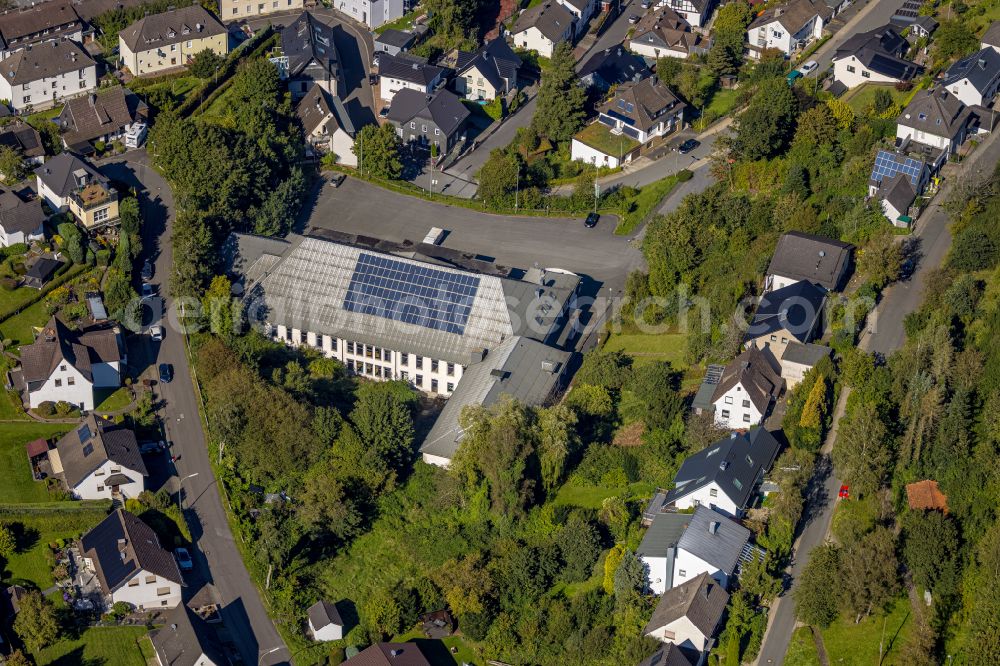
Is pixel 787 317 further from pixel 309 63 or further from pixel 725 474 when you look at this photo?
pixel 309 63

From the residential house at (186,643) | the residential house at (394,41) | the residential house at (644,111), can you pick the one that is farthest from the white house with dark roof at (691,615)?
the residential house at (394,41)

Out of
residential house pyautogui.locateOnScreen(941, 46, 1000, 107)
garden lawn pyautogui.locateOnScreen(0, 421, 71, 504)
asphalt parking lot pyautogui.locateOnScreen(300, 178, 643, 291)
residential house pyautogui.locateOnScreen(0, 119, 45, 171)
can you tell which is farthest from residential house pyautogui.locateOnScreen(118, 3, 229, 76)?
residential house pyautogui.locateOnScreen(941, 46, 1000, 107)

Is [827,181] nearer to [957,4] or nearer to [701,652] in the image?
[957,4]

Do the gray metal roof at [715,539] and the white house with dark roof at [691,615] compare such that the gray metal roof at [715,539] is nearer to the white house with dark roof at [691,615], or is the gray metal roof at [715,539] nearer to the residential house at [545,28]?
the white house with dark roof at [691,615]

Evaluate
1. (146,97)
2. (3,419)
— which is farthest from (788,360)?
(146,97)

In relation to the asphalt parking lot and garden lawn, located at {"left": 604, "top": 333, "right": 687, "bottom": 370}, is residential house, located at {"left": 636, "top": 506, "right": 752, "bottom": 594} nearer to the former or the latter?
garden lawn, located at {"left": 604, "top": 333, "right": 687, "bottom": 370}

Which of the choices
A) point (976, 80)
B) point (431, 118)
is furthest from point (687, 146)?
point (976, 80)
